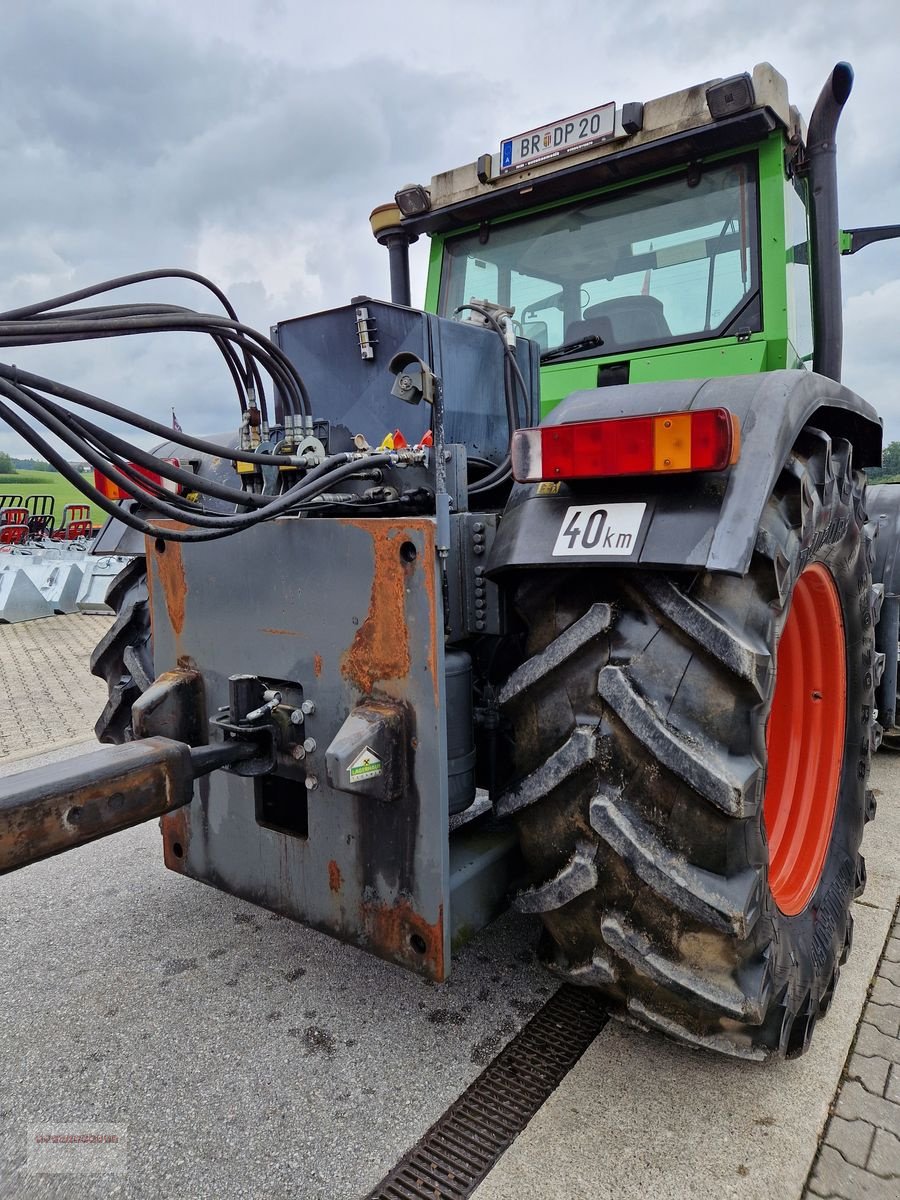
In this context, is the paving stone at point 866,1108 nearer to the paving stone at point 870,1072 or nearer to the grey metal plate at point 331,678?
the paving stone at point 870,1072

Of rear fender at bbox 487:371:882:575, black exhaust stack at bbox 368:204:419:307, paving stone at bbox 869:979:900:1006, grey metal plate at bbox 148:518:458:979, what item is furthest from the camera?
black exhaust stack at bbox 368:204:419:307

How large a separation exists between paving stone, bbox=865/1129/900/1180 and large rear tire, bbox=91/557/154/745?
2241 millimetres

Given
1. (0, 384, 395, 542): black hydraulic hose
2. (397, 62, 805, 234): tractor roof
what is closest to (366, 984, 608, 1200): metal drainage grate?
(0, 384, 395, 542): black hydraulic hose

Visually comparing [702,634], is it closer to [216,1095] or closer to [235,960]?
[216,1095]

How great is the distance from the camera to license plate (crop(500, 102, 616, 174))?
2611mm

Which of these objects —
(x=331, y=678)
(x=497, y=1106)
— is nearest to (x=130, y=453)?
(x=331, y=678)

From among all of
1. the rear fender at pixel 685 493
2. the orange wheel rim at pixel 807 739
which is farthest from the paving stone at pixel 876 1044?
the rear fender at pixel 685 493

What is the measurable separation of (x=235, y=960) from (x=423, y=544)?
1424mm

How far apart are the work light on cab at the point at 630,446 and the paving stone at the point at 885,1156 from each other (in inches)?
54.2

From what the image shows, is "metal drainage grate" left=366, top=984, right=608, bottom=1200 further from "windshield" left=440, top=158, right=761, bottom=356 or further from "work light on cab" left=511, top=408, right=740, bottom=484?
"windshield" left=440, top=158, right=761, bottom=356

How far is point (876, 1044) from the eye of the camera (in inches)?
75.5

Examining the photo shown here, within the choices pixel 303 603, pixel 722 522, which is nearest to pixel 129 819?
pixel 303 603

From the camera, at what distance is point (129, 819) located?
1499mm

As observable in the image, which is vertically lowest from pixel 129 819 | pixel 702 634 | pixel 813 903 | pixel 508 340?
pixel 813 903
